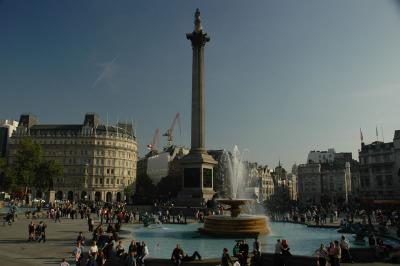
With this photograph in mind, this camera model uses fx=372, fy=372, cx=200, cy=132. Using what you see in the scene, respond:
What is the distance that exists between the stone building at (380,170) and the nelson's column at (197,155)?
58.1 metres

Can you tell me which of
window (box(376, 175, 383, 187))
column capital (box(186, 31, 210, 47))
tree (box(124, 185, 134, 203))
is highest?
column capital (box(186, 31, 210, 47))

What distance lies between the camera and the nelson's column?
2100 inches

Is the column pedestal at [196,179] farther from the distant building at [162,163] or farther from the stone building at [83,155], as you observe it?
the distant building at [162,163]

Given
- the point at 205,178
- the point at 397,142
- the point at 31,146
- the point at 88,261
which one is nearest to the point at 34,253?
the point at 88,261

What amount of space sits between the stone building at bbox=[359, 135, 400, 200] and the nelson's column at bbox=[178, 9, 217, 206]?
191 feet

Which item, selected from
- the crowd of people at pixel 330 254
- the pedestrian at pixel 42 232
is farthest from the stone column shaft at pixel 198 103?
the crowd of people at pixel 330 254

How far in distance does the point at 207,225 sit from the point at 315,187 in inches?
4897

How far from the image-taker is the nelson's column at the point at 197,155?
53.3 meters

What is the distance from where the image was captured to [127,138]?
12962 centimetres

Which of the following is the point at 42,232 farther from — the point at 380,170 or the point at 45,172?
the point at 380,170

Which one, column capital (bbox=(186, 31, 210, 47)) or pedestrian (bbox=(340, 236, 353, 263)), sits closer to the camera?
pedestrian (bbox=(340, 236, 353, 263))

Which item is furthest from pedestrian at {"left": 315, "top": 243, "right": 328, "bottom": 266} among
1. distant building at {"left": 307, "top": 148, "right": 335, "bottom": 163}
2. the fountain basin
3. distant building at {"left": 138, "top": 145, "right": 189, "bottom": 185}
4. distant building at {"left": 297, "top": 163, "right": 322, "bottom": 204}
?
distant building at {"left": 307, "top": 148, "right": 335, "bottom": 163}

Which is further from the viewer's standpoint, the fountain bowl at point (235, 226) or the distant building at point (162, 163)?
the distant building at point (162, 163)

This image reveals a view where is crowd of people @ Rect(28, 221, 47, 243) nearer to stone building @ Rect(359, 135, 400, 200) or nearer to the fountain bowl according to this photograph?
the fountain bowl
